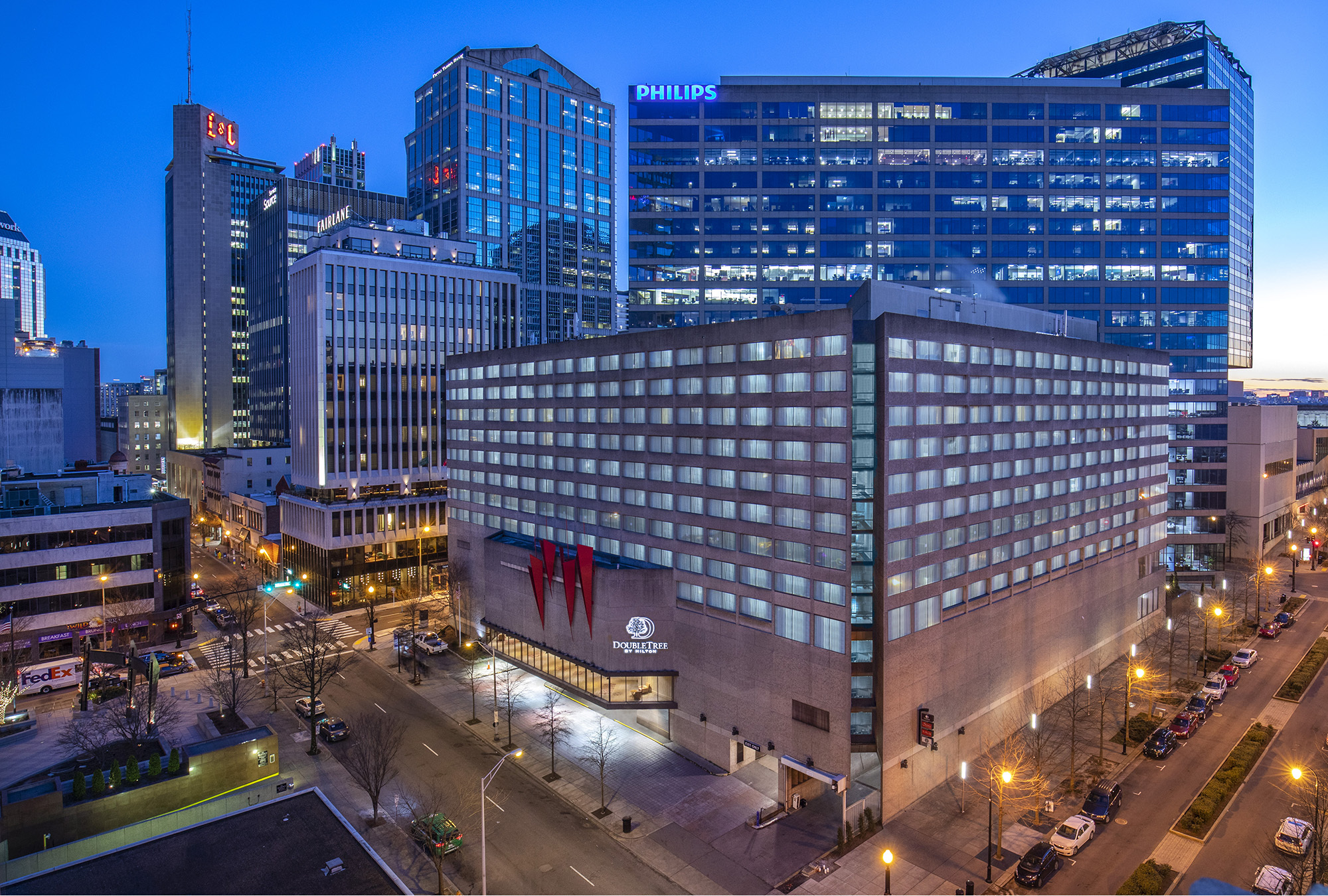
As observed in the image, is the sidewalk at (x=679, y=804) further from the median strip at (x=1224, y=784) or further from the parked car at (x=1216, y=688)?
the parked car at (x=1216, y=688)

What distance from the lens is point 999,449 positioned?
50.2m

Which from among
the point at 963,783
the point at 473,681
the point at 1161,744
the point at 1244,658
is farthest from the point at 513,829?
the point at 1244,658

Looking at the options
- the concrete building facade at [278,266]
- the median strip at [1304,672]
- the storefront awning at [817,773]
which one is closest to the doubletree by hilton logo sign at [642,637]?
the storefront awning at [817,773]

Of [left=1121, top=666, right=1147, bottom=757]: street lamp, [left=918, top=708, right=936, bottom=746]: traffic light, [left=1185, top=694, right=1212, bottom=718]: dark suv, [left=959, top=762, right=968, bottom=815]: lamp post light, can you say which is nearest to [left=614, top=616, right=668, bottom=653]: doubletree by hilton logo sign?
[left=918, top=708, right=936, bottom=746]: traffic light

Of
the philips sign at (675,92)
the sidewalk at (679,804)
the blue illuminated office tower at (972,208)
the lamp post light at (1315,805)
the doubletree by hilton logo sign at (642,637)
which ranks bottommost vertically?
the sidewalk at (679,804)

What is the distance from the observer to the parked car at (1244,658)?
208ft

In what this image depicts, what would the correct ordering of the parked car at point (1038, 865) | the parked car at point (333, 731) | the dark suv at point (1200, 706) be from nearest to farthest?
the parked car at point (1038, 865), the parked car at point (333, 731), the dark suv at point (1200, 706)

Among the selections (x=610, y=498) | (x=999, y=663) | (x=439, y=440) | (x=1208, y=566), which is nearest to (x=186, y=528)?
(x=439, y=440)

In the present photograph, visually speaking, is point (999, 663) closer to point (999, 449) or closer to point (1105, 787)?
point (1105, 787)

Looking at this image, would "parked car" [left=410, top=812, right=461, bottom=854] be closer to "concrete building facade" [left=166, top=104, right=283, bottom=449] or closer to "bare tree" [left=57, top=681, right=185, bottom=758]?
"bare tree" [left=57, top=681, right=185, bottom=758]

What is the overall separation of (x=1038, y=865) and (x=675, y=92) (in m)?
103

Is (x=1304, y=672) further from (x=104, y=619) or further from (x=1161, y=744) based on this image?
(x=104, y=619)

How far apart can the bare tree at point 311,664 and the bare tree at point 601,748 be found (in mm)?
19261

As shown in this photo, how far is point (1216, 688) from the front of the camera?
188 ft
